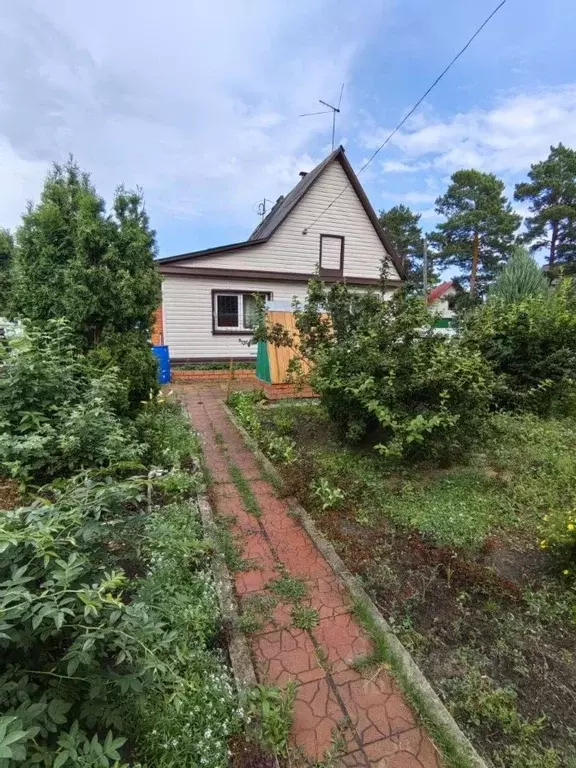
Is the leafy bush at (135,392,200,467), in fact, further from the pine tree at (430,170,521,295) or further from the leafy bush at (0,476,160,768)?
the pine tree at (430,170,521,295)

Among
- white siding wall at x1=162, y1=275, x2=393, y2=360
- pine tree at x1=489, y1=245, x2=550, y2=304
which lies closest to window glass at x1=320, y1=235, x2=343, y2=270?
white siding wall at x1=162, y1=275, x2=393, y2=360

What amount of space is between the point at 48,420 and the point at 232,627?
8.93 ft

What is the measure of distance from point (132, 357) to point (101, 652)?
14.5 ft

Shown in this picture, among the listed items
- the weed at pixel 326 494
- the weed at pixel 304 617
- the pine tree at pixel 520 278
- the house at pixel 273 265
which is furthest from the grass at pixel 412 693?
the pine tree at pixel 520 278

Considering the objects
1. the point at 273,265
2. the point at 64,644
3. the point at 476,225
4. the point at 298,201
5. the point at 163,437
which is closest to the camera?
the point at 64,644

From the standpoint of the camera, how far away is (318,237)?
39.8ft

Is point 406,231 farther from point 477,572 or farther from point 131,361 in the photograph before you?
point 477,572

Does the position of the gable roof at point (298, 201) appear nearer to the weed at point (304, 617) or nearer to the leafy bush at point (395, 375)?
the leafy bush at point (395, 375)

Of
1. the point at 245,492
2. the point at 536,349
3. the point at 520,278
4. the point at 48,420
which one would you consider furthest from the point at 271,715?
the point at 520,278

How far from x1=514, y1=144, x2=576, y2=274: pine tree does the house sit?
19572mm

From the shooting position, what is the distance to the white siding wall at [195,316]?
10.4 meters

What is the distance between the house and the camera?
10.5 meters

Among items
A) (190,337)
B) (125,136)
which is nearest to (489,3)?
(125,136)

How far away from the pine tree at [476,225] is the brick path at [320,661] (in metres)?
28.3
